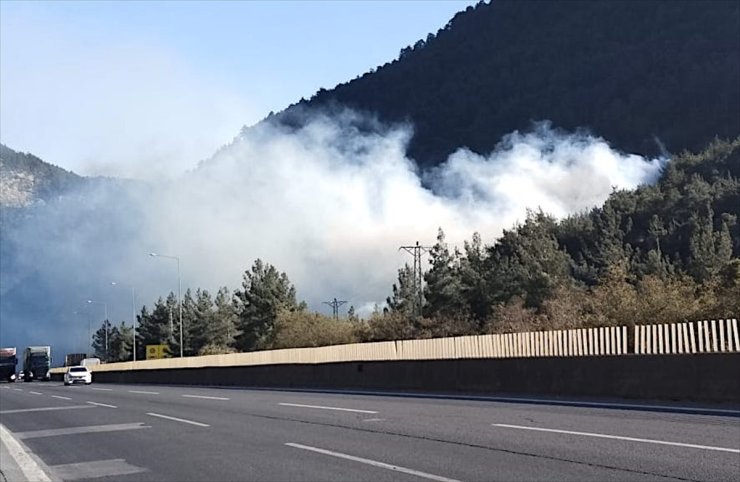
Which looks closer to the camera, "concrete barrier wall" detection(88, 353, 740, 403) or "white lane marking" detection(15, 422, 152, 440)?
"white lane marking" detection(15, 422, 152, 440)

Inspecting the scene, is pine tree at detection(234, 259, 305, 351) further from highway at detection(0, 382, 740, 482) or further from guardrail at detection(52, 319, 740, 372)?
highway at detection(0, 382, 740, 482)

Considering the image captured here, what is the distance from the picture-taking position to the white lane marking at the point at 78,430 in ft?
63.7

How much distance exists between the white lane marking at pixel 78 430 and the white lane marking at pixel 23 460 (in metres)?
0.38

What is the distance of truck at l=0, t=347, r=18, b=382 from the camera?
94.9m

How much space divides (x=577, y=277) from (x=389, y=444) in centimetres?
6424

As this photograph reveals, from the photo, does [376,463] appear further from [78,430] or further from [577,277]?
[577,277]

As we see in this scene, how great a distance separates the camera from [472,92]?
19462 cm

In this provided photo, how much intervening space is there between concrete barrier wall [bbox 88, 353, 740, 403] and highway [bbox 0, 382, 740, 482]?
1536 mm

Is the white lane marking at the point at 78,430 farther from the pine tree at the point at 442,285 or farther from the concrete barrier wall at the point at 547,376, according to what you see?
the pine tree at the point at 442,285

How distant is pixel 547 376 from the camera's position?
25375mm

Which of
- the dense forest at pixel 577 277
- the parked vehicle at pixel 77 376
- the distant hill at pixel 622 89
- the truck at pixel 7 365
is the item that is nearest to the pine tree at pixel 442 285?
the dense forest at pixel 577 277

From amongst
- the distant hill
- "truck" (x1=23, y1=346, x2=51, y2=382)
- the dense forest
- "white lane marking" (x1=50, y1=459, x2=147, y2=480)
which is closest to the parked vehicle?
the dense forest

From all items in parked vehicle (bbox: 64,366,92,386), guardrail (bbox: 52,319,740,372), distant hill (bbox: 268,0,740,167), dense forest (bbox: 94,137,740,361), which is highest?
distant hill (bbox: 268,0,740,167)

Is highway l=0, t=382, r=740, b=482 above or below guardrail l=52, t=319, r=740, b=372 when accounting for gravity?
below
